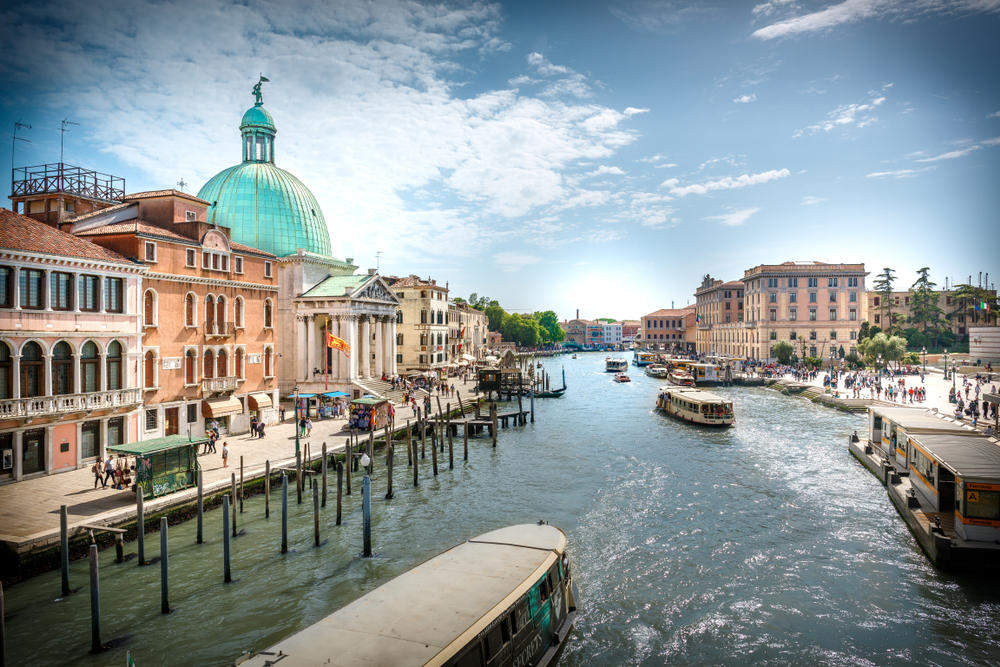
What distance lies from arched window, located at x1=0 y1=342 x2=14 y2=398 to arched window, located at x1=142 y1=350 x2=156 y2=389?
6765 millimetres

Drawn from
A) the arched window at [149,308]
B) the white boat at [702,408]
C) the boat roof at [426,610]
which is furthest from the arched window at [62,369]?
the white boat at [702,408]

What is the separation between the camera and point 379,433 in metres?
36.8

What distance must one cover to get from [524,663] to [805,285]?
93798 millimetres

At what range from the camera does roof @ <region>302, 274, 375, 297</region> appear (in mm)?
50969

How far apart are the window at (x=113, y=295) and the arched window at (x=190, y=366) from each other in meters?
5.05

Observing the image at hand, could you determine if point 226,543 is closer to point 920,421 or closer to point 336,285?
point 920,421

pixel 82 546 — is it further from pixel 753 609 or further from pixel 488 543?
pixel 753 609

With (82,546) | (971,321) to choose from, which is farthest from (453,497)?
(971,321)

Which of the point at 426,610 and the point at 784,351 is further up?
the point at 784,351

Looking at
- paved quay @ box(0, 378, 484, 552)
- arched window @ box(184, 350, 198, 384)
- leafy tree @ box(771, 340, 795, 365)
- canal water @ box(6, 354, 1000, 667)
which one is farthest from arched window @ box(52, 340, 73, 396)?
leafy tree @ box(771, 340, 795, 365)

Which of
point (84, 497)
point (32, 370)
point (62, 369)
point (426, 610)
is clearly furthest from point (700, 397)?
point (32, 370)

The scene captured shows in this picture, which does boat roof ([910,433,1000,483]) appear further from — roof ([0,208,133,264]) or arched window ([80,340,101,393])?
roof ([0,208,133,264])

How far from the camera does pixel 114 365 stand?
86.8 ft

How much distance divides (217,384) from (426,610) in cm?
2673
